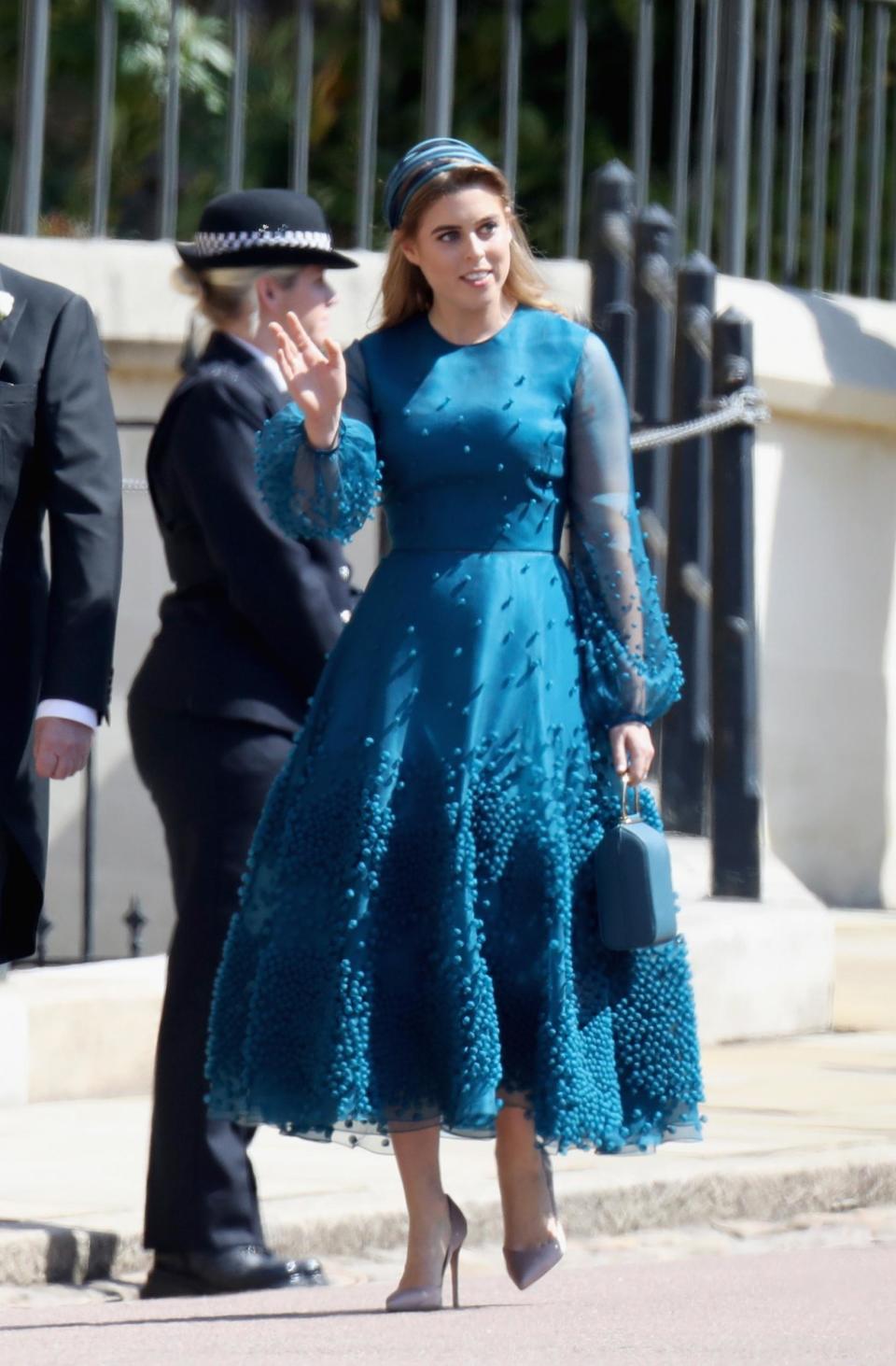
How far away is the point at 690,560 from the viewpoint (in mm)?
8250

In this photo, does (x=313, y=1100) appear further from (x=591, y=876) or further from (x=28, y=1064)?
(x=28, y=1064)

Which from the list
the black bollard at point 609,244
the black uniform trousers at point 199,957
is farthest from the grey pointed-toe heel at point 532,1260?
the black bollard at point 609,244

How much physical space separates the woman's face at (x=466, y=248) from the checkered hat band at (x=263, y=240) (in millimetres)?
369

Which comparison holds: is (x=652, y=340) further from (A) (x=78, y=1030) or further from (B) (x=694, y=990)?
(A) (x=78, y=1030)

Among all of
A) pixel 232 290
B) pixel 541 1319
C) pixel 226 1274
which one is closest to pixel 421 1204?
pixel 541 1319

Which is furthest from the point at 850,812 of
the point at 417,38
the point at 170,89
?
the point at 417,38

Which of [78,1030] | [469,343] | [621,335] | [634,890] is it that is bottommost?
[78,1030]

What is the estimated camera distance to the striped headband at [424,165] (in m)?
4.68

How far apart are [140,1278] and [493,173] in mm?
1909

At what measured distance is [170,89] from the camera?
7.75 meters

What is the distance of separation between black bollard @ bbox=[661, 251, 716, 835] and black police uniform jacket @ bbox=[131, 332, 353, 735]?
311 centimetres

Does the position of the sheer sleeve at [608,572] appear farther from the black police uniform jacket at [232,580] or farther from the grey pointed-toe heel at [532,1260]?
the grey pointed-toe heel at [532,1260]

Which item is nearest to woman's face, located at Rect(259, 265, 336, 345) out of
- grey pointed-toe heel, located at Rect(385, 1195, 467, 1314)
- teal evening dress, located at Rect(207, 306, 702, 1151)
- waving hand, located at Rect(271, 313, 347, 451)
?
teal evening dress, located at Rect(207, 306, 702, 1151)

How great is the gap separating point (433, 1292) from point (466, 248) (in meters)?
1.59
